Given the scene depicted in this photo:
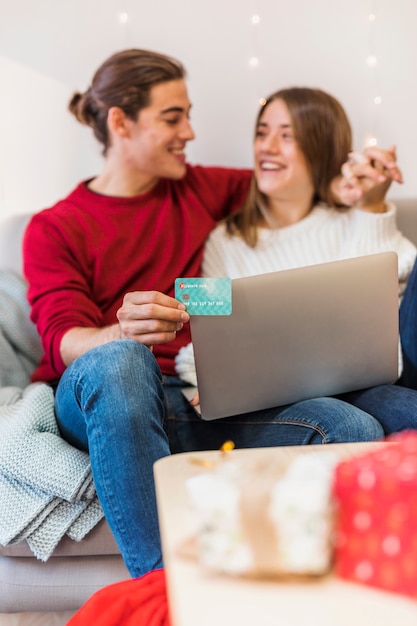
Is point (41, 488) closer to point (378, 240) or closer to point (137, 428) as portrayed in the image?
point (137, 428)

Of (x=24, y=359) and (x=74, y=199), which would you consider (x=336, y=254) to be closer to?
(x=74, y=199)

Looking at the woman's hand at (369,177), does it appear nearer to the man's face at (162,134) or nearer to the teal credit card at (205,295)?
the man's face at (162,134)

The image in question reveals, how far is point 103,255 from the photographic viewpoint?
157 cm

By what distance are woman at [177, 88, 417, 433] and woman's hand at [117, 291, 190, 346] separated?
456 mm

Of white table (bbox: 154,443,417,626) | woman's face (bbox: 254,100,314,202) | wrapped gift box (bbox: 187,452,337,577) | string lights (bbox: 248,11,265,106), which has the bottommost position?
white table (bbox: 154,443,417,626)

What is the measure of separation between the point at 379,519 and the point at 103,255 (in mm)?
1056

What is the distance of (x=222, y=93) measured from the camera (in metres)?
1.95

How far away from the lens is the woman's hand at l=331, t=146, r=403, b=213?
63.9 inches

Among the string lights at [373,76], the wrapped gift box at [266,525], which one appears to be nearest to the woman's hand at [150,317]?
the wrapped gift box at [266,525]

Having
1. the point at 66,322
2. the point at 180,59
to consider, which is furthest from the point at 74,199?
the point at 180,59

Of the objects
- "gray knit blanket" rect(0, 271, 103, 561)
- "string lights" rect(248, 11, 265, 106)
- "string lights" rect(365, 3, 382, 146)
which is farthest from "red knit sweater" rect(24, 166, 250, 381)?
"string lights" rect(365, 3, 382, 146)

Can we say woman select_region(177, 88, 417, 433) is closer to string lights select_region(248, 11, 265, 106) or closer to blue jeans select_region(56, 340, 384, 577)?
string lights select_region(248, 11, 265, 106)

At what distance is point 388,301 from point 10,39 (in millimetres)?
1276

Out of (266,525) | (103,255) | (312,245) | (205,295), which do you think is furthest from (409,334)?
(266,525)
